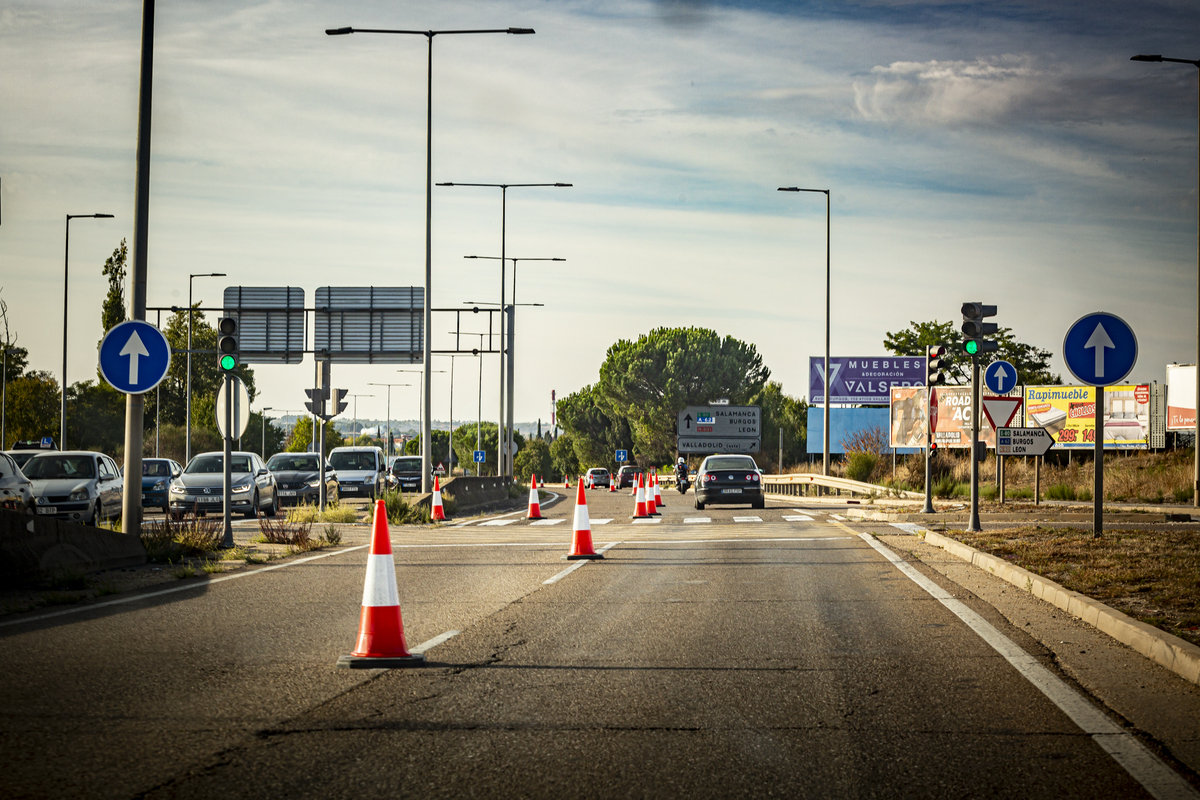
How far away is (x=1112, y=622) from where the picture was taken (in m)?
8.67

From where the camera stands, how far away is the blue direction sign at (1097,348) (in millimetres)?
14125

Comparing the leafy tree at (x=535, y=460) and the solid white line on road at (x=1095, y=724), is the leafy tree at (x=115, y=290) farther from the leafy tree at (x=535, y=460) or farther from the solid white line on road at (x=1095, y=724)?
the leafy tree at (x=535, y=460)

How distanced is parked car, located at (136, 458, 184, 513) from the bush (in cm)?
2374

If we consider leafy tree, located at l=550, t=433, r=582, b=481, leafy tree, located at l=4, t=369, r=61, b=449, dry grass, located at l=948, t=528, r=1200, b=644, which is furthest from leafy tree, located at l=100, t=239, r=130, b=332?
leafy tree, located at l=550, t=433, r=582, b=481

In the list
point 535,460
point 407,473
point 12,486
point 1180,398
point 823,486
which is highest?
point 1180,398

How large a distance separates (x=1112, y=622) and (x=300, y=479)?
25.8 m

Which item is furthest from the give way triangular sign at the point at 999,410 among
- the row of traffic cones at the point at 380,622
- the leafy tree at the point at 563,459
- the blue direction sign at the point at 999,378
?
the leafy tree at the point at 563,459

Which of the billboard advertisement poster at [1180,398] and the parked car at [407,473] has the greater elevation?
the billboard advertisement poster at [1180,398]

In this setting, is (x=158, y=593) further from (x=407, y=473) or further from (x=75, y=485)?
(x=407, y=473)

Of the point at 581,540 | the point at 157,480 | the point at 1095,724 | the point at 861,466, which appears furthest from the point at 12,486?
the point at 861,466

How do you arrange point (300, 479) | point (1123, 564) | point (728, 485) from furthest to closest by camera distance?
point (300, 479) → point (728, 485) → point (1123, 564)

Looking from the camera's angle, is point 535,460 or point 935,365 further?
point 535,460

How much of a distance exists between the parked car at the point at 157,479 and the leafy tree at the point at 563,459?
9226 cm

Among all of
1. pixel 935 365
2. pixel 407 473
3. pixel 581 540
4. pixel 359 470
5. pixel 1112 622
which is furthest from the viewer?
pixel 407 473
